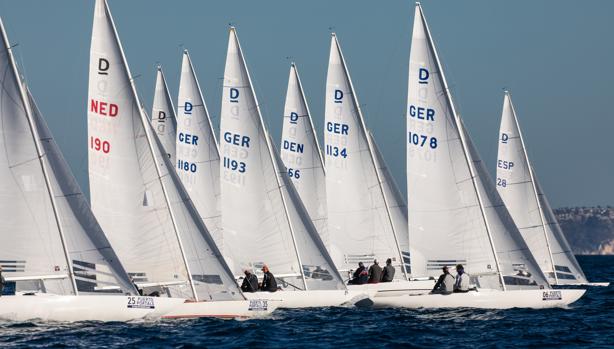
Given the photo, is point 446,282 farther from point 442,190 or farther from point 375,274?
point 375,274

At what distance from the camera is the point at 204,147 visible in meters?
44.7

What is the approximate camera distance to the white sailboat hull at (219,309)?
104 ft

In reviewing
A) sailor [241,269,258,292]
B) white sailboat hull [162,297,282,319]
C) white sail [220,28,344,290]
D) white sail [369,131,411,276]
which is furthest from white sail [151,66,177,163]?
white sailboat hull [162,297,282,319]

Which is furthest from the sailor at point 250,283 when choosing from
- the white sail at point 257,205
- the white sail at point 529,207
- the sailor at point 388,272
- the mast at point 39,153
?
the white sail at point 529,207

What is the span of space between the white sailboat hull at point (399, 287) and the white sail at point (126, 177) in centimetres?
777

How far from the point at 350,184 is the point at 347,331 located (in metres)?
15.5

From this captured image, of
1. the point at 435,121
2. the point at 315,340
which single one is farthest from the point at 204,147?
the point at 315,340

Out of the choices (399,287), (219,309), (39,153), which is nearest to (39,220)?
(39,153)

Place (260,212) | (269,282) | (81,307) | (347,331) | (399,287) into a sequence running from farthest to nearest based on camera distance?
1. (399,287)
2. (260,212)
3. (269,282)
4. (347,331)
5. (81,307)

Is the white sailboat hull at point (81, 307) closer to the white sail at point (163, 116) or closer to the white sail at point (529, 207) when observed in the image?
the white sail at point (163, 116)

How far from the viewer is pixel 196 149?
44.7 meters

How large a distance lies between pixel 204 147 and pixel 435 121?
32.8 ft

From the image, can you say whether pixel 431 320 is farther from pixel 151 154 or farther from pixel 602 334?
pixel 151 154

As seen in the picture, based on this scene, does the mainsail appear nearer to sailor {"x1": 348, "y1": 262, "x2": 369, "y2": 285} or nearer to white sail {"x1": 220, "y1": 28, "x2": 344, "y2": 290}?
white sail {"x1": 220, "y1": 28, "x2": 344, "y2": 290}
